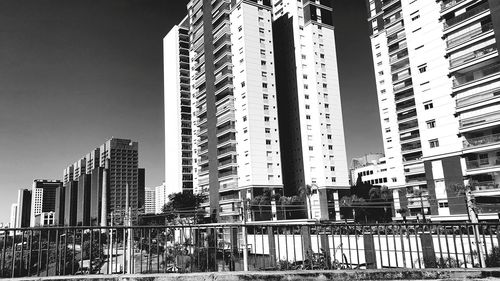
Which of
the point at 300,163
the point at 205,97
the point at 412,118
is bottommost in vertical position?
the point at 300,163

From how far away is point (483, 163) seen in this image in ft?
120

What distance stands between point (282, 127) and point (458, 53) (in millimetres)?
36876

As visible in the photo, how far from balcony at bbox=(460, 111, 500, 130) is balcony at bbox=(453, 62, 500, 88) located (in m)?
3.93

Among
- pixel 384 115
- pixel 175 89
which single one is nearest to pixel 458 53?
pixel 384 115

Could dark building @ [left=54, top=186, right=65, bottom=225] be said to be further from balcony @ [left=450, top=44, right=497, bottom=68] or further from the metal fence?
the metal fence

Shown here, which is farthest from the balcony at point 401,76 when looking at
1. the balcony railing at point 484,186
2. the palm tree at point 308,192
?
the balcony railing at point 484,186

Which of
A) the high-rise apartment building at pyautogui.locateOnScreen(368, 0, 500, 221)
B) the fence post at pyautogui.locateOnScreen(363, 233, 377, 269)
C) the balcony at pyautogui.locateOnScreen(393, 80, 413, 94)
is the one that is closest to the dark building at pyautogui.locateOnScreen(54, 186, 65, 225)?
the balcony at pyautogui.locateOnScreen(393, 80, 413, 94)

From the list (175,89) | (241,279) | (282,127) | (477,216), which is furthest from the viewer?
(175,89)

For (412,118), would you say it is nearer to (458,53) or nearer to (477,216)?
(458,53)

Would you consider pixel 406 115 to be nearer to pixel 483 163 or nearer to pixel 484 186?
pixel 483 163

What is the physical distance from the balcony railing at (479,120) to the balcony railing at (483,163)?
12.3ft

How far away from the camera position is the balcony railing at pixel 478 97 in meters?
37.1

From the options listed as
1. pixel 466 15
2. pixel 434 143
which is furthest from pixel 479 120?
pixel 466 15

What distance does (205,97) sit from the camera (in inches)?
2990
